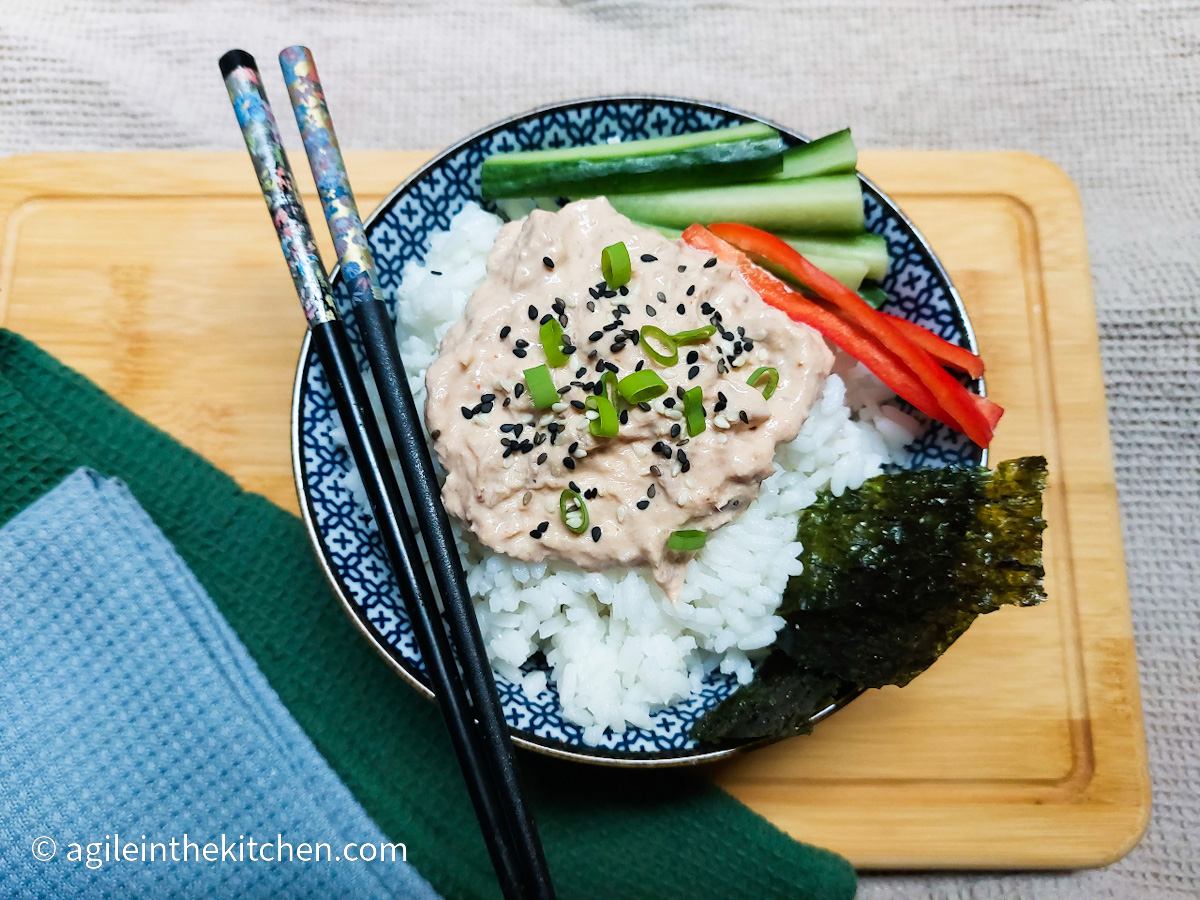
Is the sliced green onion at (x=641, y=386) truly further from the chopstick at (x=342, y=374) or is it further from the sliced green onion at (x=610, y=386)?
the chopstick at (x=342, y=374)

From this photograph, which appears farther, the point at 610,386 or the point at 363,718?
the point at 363,718

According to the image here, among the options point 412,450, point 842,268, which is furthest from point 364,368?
point 842,268

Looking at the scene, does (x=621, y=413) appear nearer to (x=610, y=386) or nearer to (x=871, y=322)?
(x=610, y=386)

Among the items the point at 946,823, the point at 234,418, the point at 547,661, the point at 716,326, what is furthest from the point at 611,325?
the point at 946,823

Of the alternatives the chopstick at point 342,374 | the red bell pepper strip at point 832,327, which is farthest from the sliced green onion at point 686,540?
the red bell pepper strip at point 832,327

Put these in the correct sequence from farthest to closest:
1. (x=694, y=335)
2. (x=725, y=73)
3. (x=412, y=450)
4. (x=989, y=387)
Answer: (x=725, y=73), (x=989, y=387), (x=694, y=335), (x=412, y=450)

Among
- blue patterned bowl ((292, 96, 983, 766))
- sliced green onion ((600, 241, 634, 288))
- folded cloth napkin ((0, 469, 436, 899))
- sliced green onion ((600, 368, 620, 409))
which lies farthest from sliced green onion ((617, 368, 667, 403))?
folded cloth napkin ((0, 469, 436, 899))
